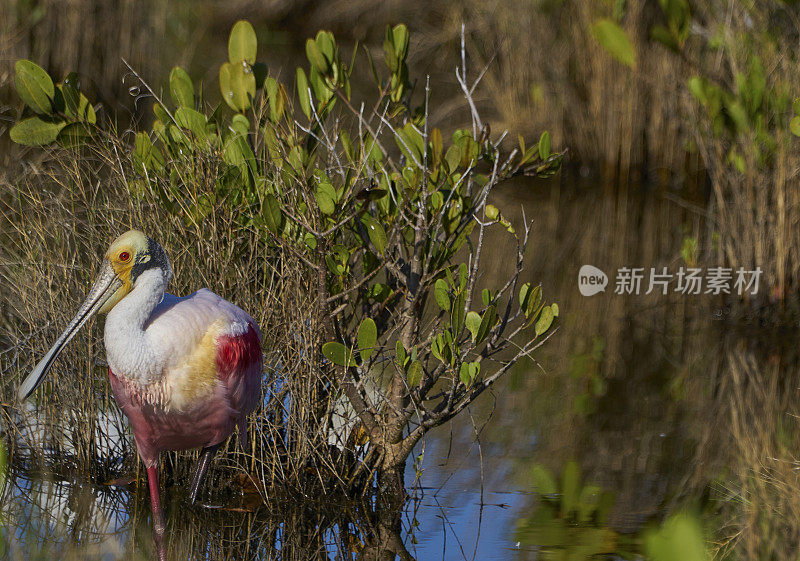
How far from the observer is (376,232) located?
3.71m

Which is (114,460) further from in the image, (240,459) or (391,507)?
(391,507)

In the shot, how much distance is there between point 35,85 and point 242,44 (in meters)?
0.71

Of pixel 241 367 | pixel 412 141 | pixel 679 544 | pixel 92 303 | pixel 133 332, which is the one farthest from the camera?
pixel 412 141

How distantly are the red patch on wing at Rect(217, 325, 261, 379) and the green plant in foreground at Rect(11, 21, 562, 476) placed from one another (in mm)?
300

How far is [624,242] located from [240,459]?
183 inches

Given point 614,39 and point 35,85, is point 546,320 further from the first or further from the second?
point 614,39

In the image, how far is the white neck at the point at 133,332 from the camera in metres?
3.14

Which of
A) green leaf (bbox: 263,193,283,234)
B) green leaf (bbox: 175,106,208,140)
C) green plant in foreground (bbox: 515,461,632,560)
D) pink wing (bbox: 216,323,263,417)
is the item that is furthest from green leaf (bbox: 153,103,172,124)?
green plant in foreground (bbox: 515,461,632,560)

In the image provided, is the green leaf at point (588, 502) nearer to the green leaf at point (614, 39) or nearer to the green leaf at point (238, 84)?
the green leaf at point (238, 84)

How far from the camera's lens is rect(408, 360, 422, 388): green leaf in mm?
3727

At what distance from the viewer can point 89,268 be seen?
169 inches

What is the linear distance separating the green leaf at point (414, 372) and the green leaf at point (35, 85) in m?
1.53

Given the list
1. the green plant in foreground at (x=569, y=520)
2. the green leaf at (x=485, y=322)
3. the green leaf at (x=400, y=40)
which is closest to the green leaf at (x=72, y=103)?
the green leaf at (x=400, y=40)

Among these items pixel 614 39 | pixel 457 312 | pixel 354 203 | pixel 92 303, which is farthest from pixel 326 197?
pixel 614 39
